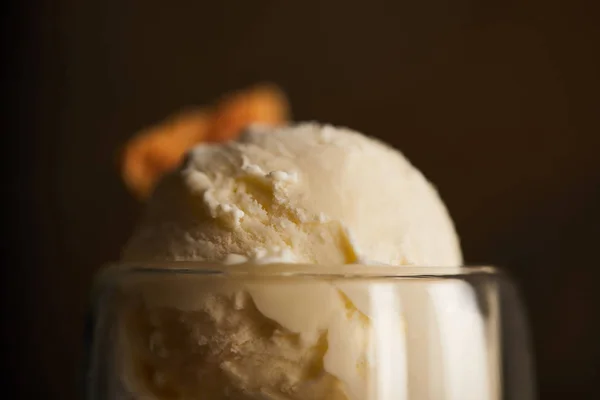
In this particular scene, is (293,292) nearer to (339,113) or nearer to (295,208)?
(295,208)

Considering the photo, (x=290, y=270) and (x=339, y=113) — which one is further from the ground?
(x=339, y=113)

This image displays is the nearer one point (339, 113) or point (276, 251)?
point (276, 251)

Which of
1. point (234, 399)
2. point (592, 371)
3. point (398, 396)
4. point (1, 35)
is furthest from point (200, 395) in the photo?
point (1, 35)

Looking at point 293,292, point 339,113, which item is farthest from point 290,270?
point 339,113

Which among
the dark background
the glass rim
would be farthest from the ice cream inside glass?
the dark background

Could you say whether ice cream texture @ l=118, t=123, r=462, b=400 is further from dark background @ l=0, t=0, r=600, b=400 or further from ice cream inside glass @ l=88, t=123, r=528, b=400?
dark background @ l=0, t=0, r=600, b=400

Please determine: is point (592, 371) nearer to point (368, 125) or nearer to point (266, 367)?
point (368, 125)

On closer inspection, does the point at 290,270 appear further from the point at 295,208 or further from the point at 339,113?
the point at 339,113

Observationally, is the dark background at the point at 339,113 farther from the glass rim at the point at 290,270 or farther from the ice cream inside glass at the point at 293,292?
the glass rim at the point at 290,270

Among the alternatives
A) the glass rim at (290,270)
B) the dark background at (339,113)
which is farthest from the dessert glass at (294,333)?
the dark background at (339,113)
